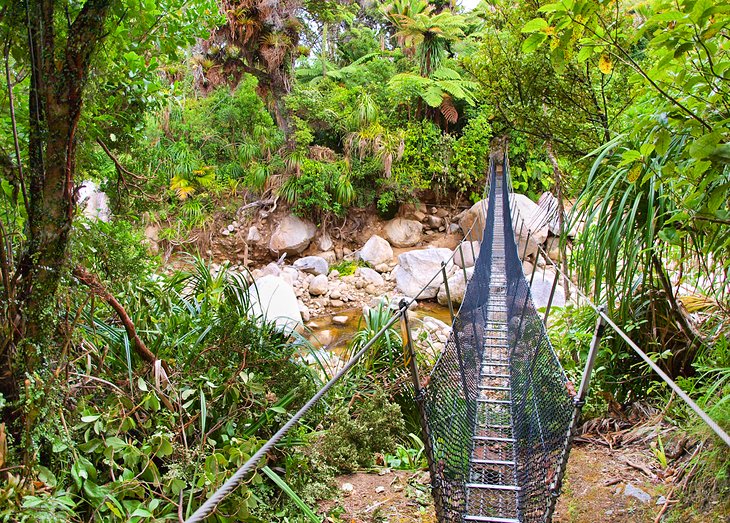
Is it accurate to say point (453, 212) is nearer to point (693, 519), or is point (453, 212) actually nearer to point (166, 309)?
point (166, 309)

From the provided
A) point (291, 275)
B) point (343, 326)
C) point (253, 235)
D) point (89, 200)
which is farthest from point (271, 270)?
point (89, 200)

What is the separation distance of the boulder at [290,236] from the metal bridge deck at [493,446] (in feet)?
15.5

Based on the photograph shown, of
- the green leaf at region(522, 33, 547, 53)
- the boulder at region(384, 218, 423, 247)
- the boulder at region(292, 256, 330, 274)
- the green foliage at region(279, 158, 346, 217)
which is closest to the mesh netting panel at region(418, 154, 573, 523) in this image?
the green leaf at region(522, 33, 547, 53)

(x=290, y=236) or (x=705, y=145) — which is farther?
(x=290, y=236)

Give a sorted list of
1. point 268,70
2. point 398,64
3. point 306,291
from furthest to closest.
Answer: point 398,64 → point 268,70 → point 306,291

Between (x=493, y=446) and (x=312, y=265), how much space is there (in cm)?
520

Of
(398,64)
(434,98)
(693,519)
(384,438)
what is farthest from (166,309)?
(398,64)

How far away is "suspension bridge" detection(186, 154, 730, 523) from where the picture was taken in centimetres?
94

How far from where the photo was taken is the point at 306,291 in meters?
6.09

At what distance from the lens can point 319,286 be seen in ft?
19.9

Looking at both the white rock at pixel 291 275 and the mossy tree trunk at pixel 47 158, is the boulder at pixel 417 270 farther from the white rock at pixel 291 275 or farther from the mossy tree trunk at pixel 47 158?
the mossy tree trunk at pixel 47 158

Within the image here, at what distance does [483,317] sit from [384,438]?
86cm

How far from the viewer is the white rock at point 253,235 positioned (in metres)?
7.04

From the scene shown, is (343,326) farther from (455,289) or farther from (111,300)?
(111,300)
